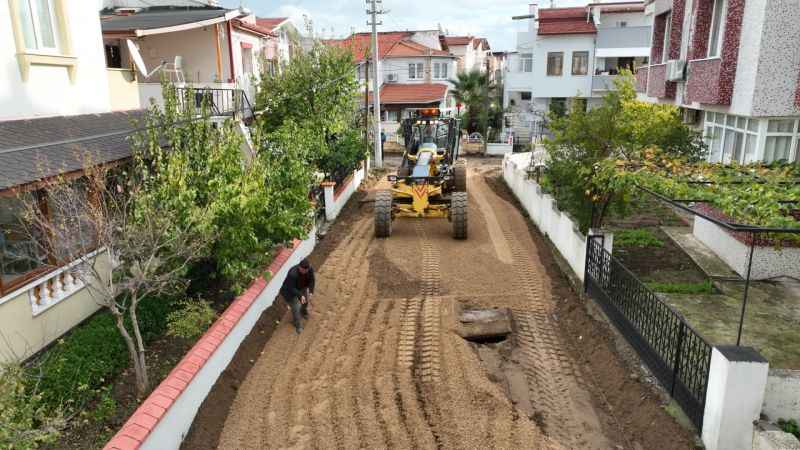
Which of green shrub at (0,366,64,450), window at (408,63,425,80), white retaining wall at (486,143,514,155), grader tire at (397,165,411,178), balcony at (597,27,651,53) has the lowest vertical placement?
white retaining wall at (486,143,514,155)

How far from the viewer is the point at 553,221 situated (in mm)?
14016

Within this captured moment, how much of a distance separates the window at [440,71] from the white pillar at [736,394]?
40050mm

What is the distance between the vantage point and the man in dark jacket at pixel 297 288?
9.41m

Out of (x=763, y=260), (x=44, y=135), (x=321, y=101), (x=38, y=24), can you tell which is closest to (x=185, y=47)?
(x=321, y=101)

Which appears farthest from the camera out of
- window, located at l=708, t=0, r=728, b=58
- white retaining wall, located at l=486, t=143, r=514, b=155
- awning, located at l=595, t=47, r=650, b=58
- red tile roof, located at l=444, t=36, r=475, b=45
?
red tile roof, located at l=444, t=36, r=475, b=45

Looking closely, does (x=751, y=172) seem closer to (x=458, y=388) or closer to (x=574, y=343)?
(x=574, y=343)

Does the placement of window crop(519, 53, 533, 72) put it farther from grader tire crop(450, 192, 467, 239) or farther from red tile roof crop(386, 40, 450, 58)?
grader tire crop(450, 192, 467, 239)

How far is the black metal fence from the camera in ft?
21.2

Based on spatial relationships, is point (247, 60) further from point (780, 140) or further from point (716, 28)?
point (780, 140)

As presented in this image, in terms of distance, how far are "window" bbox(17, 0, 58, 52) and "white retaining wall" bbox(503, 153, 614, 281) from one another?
10289 mm

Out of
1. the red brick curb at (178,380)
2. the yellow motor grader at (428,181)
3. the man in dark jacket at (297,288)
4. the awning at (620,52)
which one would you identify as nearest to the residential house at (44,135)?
the red brick curb at (178,380)

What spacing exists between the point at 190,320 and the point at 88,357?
54.7 inches

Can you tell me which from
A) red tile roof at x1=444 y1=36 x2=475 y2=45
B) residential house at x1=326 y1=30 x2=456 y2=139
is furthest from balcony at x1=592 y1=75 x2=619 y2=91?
red tile roof at x1=444 y1=36 x2=475 y2=45

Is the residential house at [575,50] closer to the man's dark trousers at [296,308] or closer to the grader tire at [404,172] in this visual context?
the grader tire at [404,172]
